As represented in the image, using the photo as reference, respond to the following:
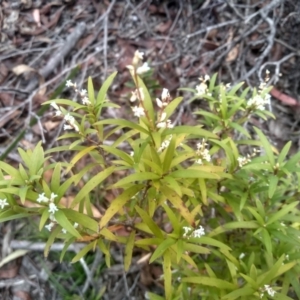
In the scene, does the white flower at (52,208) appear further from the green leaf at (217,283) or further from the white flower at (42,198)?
the green leaf at (217,283)

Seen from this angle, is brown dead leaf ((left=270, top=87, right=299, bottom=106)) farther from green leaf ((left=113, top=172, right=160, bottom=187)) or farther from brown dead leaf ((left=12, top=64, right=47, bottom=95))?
green leaf ((left=113, top=172, right=160, bottom=187))

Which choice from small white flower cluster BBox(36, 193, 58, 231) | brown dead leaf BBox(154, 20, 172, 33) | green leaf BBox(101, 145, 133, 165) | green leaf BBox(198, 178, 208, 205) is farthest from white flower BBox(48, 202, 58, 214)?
brown dead leaf BBox(154, 20, 172, 33)

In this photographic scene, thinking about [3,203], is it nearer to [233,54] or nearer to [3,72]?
[3,72]

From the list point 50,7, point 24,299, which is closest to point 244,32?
point 50,7

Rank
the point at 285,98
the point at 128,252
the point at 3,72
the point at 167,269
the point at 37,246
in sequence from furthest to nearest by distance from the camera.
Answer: the point at 3,72
the point at 285,98
the point at 37,246
the point at 128,252
the point at 167,269

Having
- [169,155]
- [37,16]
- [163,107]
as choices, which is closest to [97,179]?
[169,155]
